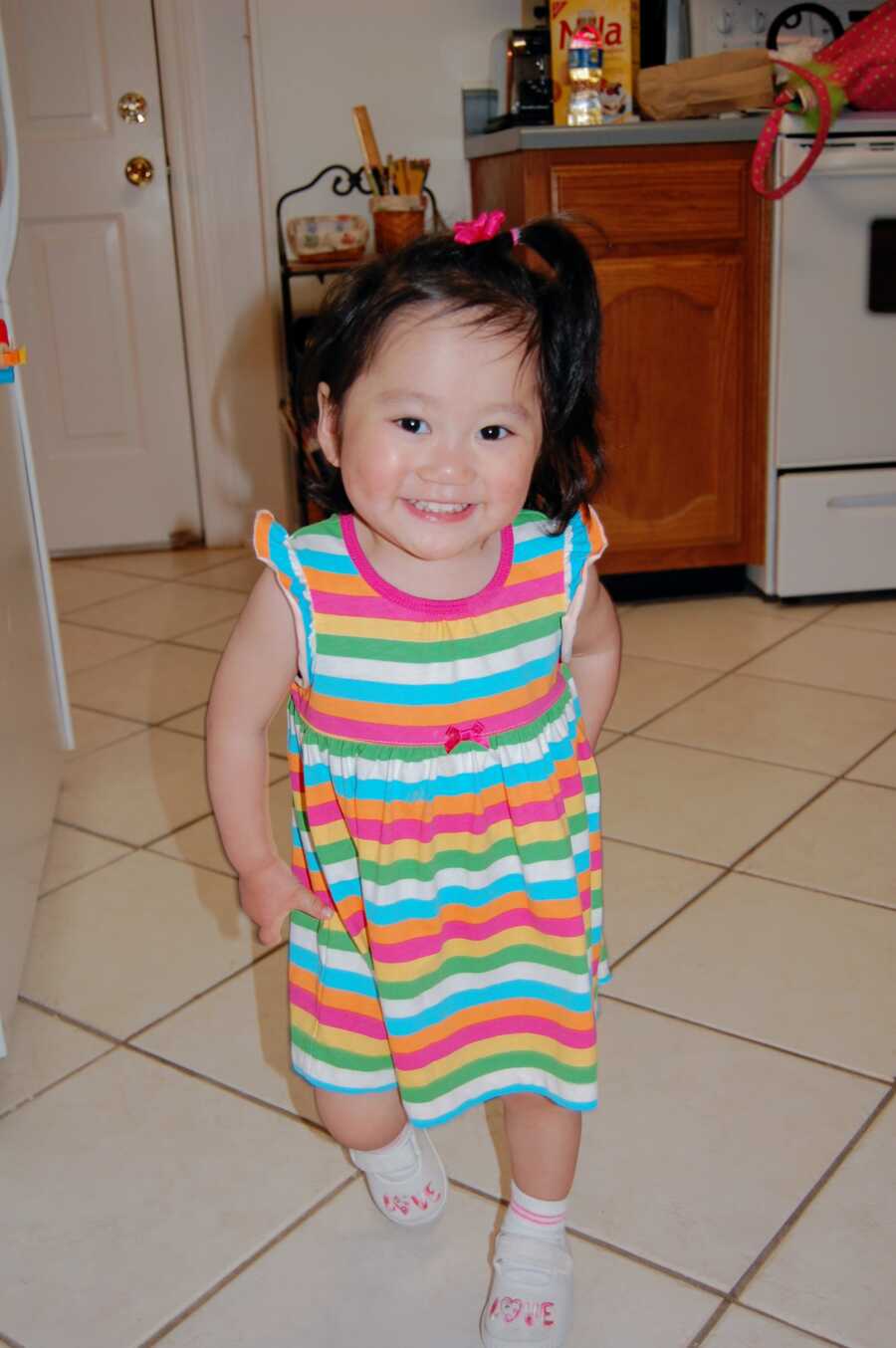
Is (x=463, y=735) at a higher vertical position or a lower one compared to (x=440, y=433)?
lower

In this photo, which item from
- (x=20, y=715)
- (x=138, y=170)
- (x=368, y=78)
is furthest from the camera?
(x=138, y=170)

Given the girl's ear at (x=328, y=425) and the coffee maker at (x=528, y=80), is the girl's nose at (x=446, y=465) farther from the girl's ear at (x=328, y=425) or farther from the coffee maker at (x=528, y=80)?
the coffee maker at (x=528, y=80)

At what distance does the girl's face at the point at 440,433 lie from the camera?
0.80 m

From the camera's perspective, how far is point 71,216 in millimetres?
3055

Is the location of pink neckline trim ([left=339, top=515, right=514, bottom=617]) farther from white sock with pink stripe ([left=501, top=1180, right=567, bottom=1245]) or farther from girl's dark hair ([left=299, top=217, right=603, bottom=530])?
white sock with pink stripe ([left=501, top=1180, right=567, bottom=1245])

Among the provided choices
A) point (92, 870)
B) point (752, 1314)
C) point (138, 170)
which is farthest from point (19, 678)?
point (138, 170)

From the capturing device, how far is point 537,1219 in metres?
0.92

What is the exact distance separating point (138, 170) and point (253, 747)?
8.38 feet

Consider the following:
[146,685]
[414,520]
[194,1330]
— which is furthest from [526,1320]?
[146,685]

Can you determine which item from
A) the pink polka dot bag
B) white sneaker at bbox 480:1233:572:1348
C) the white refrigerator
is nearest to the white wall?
the pink polka dot bag

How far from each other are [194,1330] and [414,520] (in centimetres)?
60

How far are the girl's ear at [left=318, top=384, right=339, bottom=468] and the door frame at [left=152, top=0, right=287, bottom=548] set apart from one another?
225 cm

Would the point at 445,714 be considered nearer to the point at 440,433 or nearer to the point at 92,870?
the point at 440,433

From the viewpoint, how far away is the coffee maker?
2531 millimetres
